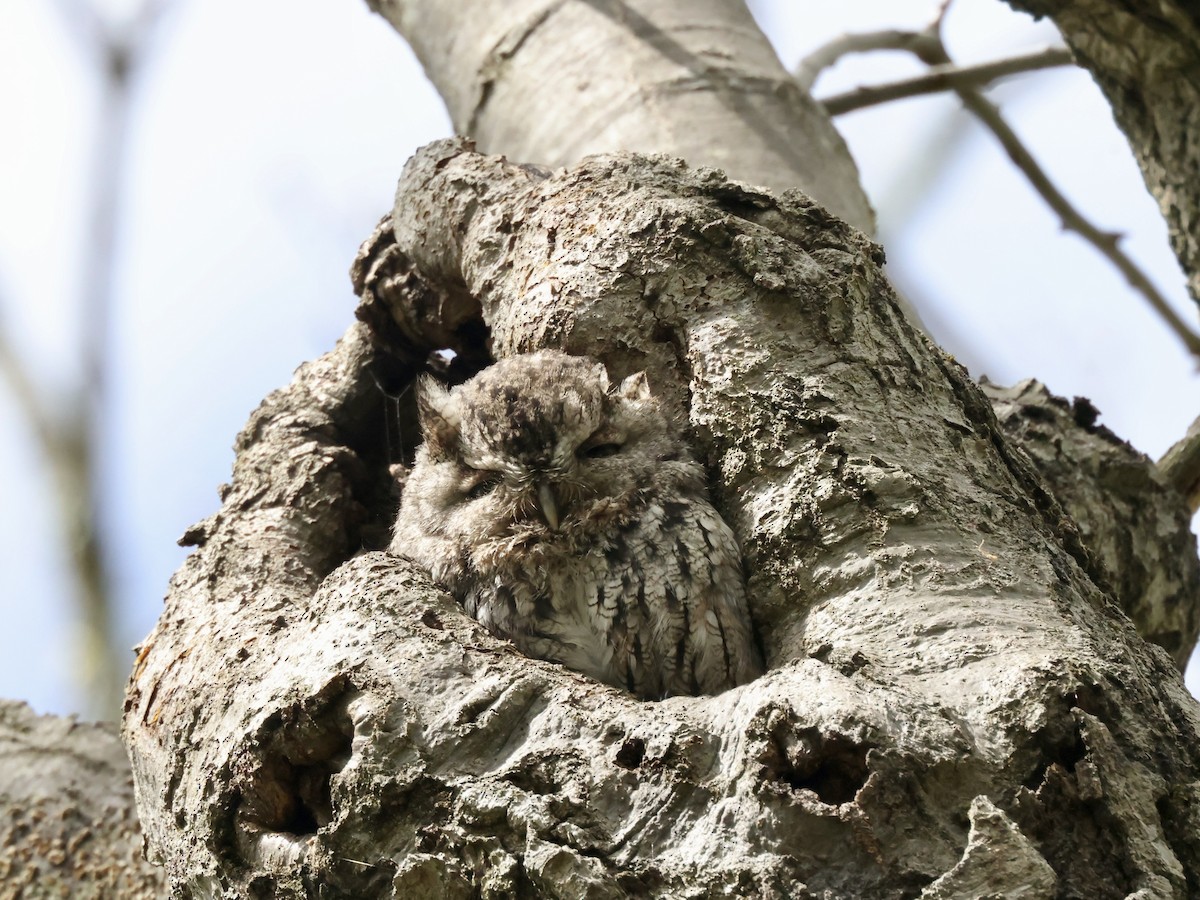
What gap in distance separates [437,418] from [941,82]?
2.89 m

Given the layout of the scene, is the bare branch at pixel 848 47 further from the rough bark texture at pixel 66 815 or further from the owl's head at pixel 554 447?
the rough bark texture at pixel 66 815

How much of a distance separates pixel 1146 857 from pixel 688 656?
3.57ft

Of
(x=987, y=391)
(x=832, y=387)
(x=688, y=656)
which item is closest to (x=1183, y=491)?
(x=987, y=391)

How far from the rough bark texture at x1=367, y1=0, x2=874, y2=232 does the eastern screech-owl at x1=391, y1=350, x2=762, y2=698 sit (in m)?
1.12

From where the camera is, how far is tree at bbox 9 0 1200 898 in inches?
67.6

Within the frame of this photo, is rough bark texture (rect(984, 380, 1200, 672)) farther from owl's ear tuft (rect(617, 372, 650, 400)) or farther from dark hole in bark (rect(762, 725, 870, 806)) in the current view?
dark hole in bark (rect(762, 725, 870, 806))

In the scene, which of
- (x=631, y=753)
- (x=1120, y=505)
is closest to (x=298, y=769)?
(x=631, y=753)

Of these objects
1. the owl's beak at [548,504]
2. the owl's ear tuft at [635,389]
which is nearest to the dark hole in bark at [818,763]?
the owl's beak at [548,504]

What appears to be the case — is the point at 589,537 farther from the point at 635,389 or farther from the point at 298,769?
→ the point at 298,769

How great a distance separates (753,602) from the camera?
2.54 meters

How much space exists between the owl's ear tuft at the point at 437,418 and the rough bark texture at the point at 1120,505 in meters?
1.61

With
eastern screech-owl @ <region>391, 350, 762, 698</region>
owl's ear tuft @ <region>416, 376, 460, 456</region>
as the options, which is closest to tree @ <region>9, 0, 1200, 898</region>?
eastern screech-owl @ <region>391, 350, 762, 698</region>

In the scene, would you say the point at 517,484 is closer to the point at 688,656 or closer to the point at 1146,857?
the point at 688,656

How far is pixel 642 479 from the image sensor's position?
2781mm
